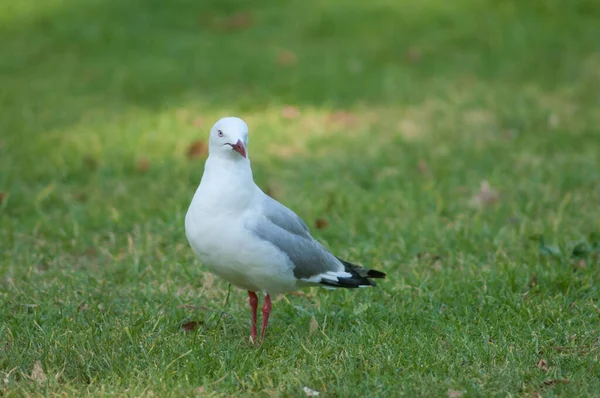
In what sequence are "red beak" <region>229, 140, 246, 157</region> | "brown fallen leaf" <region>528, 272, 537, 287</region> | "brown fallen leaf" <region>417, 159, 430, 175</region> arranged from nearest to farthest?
"red beak" <region>229, 140, 246, 157</region> → "brown fallen leaf" <region>528, 272, 537, 287</region> → "brown fallen leaf" <region>417, 159, 430, 175</region>

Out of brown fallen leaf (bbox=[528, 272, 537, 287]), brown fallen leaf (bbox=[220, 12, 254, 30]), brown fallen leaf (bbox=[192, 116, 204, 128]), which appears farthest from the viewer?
brown fallen leaf (bbox=[220, 12, 254, 30])

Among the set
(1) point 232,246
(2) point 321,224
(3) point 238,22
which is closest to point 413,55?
(3) point 238,22

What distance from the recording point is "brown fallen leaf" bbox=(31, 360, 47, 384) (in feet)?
11.5

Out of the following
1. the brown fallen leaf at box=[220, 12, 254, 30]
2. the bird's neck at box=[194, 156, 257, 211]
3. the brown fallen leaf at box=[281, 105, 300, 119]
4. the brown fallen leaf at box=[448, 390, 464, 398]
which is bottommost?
the brown fallen leaf at box=[448, 390, 464, 398]

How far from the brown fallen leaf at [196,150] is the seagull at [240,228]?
3099 millimetres

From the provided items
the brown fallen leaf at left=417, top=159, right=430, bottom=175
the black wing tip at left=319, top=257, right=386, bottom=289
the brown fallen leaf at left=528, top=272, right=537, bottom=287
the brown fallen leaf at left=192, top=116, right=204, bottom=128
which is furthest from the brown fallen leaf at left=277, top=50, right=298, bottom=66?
the black wing tip at left=319, top=257, right=386, bottom=289

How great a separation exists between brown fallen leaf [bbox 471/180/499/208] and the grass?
20 mm

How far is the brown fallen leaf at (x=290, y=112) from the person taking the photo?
7.91 meters

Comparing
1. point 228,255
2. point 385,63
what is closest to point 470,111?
point 385,63

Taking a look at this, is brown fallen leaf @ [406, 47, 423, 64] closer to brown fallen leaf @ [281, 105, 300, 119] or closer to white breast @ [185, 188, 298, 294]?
brown fallen leaf @ [281, 105, 300, 119]

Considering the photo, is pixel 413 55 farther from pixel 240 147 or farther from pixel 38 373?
pixel 38 373

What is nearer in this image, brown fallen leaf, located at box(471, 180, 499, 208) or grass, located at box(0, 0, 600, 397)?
grass, located at box(0, 0, 600, 397)

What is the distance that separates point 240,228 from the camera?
12.2 feet

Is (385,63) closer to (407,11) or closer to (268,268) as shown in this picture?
(407,11)
